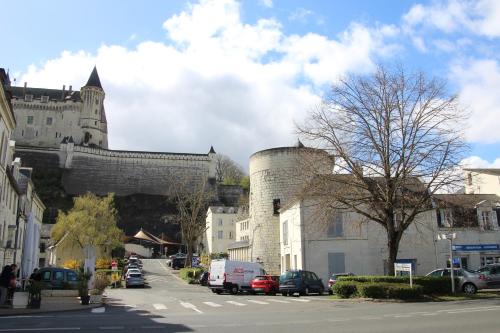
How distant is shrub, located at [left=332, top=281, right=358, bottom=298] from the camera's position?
2172cm

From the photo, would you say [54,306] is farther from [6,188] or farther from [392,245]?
[392,245]

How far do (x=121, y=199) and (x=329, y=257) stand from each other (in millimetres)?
74605

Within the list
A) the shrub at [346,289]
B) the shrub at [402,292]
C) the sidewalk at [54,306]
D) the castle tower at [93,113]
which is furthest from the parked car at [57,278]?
the castle tower at [93,113]

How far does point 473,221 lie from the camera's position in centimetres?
3253

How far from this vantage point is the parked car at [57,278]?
22.9m

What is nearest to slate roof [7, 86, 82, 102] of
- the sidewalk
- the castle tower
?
the castle tower

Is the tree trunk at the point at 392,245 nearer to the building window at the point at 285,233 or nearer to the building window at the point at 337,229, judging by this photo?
the building window at the point at 337,229

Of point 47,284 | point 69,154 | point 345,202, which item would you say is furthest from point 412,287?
point 69,154

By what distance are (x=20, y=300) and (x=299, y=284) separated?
14.7m

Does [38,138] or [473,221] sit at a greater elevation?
[38,138]

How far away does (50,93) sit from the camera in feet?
373

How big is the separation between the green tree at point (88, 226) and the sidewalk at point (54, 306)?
27316mm

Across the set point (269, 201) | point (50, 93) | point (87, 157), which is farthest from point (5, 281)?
point (50, 93)

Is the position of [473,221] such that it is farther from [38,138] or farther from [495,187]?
[38,138]
